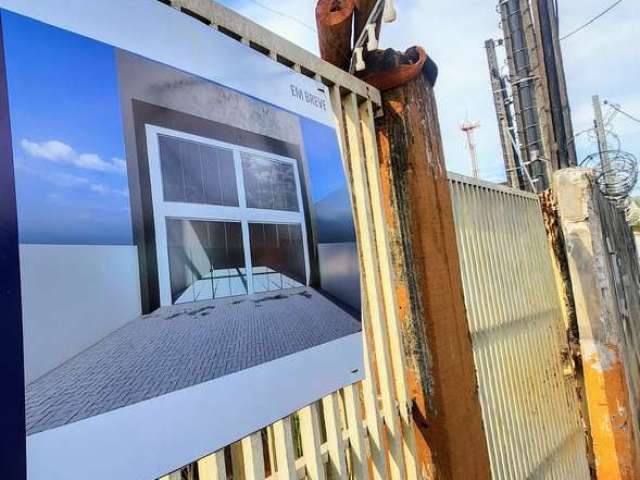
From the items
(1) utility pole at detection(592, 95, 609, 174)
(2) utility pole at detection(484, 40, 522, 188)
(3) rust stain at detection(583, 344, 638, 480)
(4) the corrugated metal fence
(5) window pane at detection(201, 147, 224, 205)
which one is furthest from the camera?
(2) utility pole at detection(484, 40, 522, 188)

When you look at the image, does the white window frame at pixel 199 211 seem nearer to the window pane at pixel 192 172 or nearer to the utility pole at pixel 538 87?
the window pane at pixel 192 172

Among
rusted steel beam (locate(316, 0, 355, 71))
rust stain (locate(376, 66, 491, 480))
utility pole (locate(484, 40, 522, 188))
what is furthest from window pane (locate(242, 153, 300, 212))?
utility pole (locate(484, 40, 522, 188))

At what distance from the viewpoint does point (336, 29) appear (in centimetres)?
204

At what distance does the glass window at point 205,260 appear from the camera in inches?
42.3

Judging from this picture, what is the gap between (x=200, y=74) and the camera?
3.97 ft

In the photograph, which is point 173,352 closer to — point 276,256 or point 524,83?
point 276,256

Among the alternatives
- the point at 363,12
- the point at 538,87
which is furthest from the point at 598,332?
the point at 363,12

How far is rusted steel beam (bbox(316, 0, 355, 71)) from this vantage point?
2012 mm

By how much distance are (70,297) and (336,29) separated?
1664 millimetres

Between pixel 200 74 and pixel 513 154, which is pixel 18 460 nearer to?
pixel 200 74

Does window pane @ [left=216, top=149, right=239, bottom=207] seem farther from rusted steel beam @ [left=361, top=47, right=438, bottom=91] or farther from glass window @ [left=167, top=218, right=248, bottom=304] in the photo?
rusted steel beam @ [left=361, top=47, right=438, bottom=91]

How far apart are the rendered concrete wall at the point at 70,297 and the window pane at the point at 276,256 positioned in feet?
1.24

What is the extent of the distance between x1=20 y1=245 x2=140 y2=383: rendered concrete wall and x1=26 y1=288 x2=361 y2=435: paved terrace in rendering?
0.08ft

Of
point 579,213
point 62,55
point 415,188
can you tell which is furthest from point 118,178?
point 579,213
